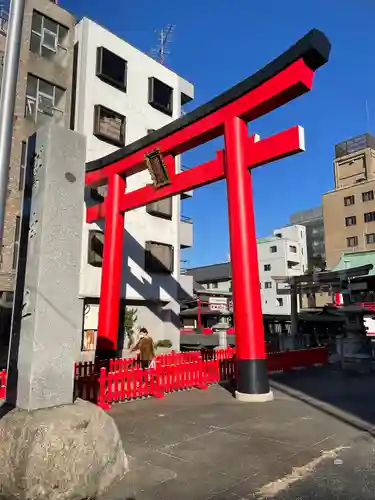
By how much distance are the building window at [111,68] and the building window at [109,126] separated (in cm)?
159

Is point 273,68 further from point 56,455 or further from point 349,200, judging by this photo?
point 349,200

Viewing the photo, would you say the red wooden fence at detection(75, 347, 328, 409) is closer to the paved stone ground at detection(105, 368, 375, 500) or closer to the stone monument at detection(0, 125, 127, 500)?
the paved stone ground at detection(105, 368, 375, 500)

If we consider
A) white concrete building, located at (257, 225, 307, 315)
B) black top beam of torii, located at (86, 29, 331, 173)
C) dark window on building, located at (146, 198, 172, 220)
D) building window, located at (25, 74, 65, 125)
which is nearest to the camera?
black top beam of torii, located at (86, 29, 331, 173)

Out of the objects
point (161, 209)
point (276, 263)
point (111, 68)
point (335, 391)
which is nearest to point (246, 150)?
point (335, 391)

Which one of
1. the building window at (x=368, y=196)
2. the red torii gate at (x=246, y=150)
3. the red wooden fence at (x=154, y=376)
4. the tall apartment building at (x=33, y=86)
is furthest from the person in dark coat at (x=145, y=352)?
the building window at (x=368, y=196)

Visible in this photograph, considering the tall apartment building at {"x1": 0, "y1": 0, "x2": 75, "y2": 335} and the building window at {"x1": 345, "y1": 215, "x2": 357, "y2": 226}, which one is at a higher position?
the building window at {"x1": 345, "y1": 215, "x2": 357, "y2": 226}

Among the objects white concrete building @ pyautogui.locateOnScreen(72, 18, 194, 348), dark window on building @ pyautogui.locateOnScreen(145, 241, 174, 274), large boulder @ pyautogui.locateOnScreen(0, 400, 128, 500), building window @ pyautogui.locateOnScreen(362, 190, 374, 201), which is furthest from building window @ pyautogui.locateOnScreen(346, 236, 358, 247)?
large boulder @ pyautogui.locateOnScreen(0, 400, 128, 500)

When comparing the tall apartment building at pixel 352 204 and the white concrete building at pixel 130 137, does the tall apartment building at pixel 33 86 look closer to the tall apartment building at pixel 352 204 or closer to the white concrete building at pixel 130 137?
the white concrete building at pixel 130 137

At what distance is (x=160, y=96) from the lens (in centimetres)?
2359

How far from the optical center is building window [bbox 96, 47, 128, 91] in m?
20.2

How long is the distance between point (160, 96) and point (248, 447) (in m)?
21.3

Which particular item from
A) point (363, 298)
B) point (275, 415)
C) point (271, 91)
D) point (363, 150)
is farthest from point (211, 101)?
point (363, 150)

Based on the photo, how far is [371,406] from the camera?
8.88 m

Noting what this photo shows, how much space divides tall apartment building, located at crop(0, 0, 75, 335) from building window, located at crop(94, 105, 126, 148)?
141 centimetres
